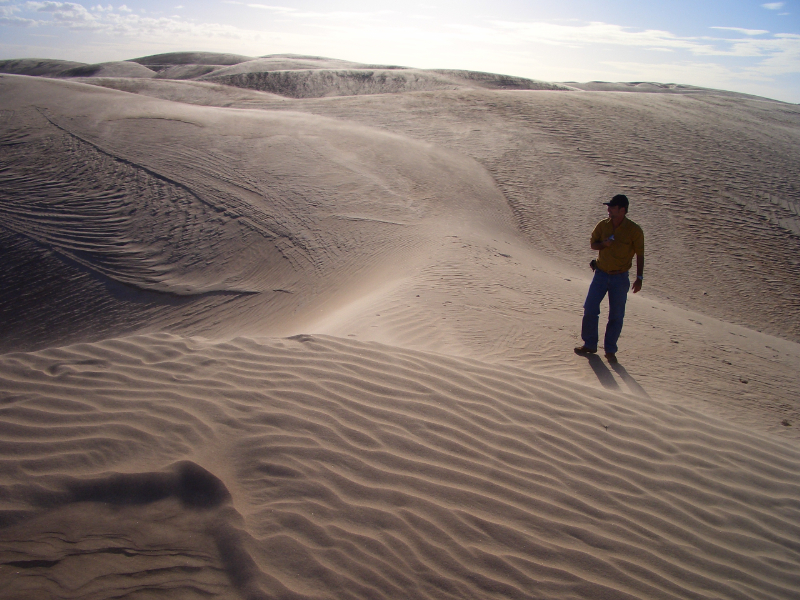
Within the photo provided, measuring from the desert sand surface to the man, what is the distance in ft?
0.97

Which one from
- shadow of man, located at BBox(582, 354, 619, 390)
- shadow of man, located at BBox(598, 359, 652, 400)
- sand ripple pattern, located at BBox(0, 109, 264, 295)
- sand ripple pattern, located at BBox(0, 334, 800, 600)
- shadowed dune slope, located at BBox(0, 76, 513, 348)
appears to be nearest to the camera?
sand ripple pattern, located at BBox(0, 334, 800, 600)

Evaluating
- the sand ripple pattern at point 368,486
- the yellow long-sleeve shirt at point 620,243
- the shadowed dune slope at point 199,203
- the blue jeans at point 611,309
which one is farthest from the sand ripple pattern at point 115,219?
the yellow long-sleeve shirt at point 620,243

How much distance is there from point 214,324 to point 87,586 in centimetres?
471

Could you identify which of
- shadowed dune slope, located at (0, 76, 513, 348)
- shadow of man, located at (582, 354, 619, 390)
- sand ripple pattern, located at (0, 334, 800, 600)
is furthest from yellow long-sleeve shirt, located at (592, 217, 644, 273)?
shadowed dune slope, located at (0, 76, 513, 348)

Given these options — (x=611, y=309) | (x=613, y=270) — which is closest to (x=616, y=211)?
(x=613, y=270)

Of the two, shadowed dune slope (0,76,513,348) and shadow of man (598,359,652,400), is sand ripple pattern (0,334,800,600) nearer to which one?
shadow of man (598,359,652,400)

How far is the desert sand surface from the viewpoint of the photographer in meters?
2.59

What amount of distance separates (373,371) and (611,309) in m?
2.79

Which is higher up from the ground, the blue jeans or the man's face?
the man's face

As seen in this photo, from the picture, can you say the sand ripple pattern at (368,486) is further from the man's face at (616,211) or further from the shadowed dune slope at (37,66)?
the shadowed dune slope at (37,66)

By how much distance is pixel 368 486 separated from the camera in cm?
289

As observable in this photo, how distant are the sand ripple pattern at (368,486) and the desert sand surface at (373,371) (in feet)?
0.06

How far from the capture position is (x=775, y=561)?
2.80 m

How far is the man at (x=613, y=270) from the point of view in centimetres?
495
